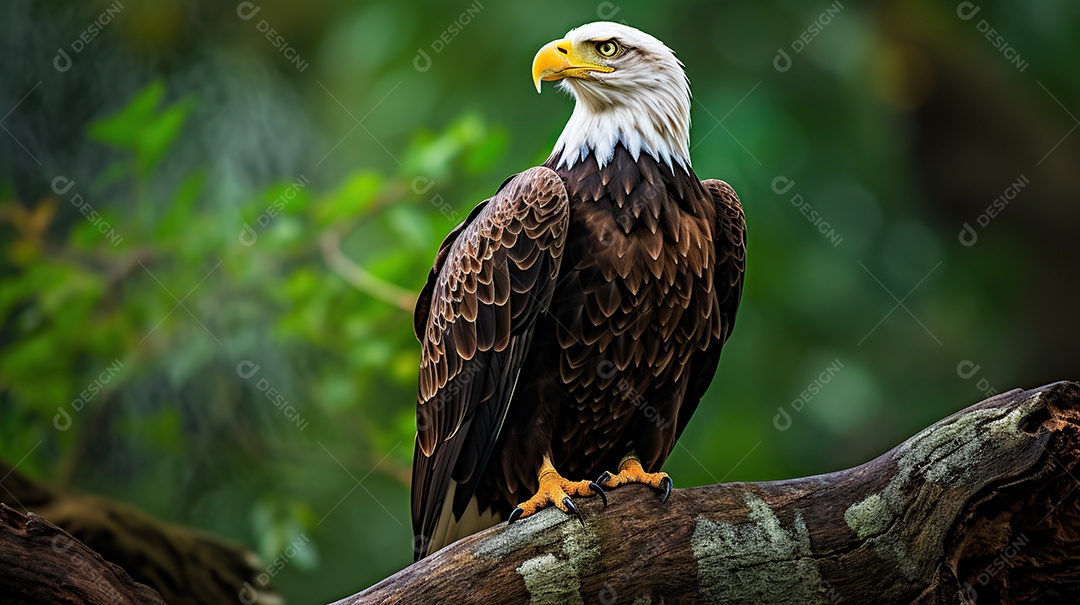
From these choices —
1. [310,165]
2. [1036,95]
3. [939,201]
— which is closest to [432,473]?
[310,165]

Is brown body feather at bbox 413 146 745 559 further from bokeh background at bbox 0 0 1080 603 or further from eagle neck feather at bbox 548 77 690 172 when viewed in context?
bokeh background at bbox 0 0 1080 603

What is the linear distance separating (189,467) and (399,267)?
219 cm

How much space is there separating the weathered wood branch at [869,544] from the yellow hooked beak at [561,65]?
1736mm

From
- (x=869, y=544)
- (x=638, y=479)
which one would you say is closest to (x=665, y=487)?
(x=638, y=479)

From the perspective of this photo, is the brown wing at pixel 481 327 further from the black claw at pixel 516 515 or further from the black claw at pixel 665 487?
the black claw at pixel 665 487

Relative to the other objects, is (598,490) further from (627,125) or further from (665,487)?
(627,125)

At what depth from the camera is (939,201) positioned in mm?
7168

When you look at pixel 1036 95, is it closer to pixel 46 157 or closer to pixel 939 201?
pixel 939 201

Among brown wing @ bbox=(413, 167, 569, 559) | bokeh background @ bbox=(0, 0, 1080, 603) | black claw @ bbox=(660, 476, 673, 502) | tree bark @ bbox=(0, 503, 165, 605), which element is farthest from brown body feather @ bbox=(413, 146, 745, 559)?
bokeh background @ bbox=(0, 0, 1080, 603)

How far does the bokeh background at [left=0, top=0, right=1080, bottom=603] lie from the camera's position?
608 centimetres

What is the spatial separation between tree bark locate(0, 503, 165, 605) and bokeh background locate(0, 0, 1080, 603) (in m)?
3.01

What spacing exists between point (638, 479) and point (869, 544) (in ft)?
2.50

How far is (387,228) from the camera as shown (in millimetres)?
6414

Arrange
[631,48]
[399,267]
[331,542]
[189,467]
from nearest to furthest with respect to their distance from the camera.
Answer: [631,48], [399,267], [189,467], [331,542]
